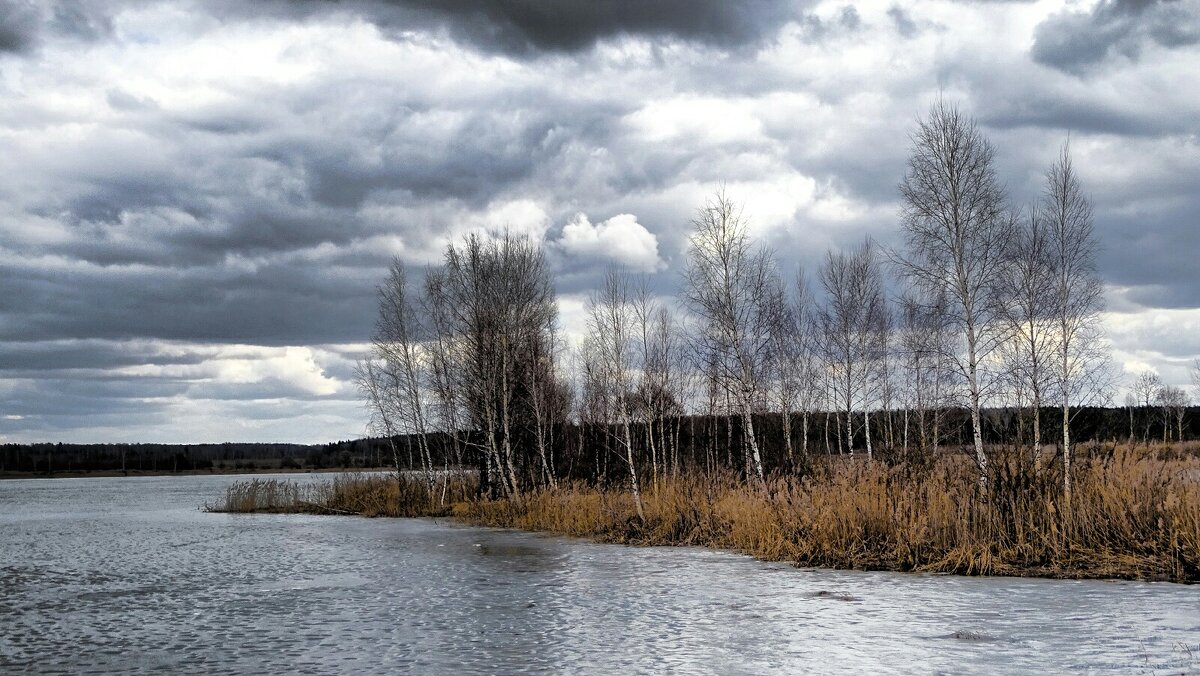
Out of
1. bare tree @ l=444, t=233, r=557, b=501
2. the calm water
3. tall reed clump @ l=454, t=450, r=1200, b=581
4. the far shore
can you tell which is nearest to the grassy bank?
tall reed clump @ l=454, t=450, r=1200, b=581

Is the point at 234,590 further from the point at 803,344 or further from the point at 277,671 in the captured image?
the point at 803,344

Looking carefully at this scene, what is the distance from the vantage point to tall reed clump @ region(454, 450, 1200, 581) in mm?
14711

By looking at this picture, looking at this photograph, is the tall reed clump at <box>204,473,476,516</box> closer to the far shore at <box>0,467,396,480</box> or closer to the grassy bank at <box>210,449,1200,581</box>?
the grassy bank at <box>210,449,1200,581</box>

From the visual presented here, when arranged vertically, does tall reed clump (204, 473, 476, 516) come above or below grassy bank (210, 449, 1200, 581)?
below

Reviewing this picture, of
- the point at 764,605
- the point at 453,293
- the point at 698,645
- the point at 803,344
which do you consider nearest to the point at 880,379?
the point at 803,344

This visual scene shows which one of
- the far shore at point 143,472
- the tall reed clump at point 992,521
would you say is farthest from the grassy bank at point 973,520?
the far shore at point 143,472

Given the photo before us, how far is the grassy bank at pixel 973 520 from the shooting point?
48.5 ft

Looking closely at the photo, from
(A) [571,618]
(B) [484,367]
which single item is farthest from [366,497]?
(A) [571,618]

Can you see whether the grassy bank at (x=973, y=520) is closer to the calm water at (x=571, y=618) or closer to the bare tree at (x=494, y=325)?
the calm water at (x=571, y=618)

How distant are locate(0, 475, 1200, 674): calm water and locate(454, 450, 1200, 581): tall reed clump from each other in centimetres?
78

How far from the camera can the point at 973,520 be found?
53.1ft

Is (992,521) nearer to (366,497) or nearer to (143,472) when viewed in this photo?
(366,497)

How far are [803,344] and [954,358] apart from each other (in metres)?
24.6

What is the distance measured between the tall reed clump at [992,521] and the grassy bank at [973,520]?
0.02m
